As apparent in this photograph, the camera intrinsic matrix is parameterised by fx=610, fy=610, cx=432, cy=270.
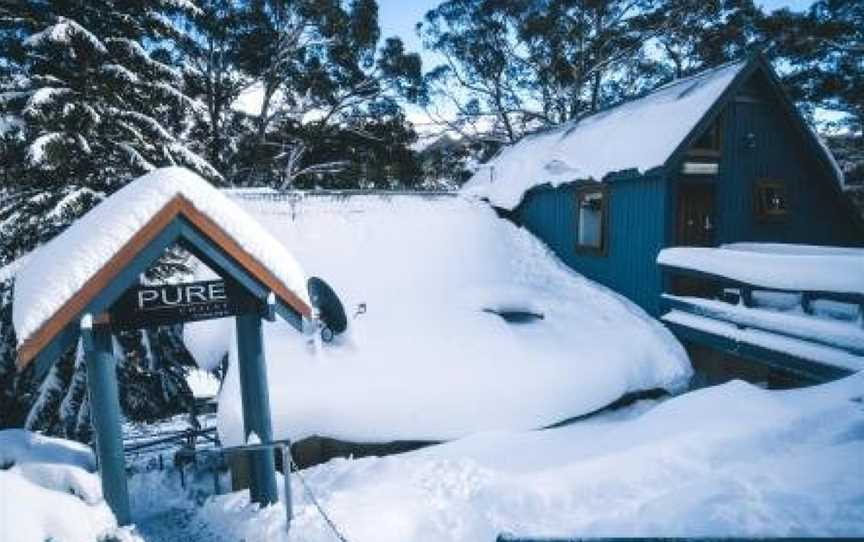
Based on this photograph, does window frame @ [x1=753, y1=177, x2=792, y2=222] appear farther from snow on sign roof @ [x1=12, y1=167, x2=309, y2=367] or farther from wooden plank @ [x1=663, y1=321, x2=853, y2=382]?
snow on sign roof @ [x1=12, y1=167, x2=309, y2=367]

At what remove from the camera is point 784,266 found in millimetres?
9445

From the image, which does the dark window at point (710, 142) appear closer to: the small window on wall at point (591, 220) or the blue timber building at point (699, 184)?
the blue timber building at point (699, 184)

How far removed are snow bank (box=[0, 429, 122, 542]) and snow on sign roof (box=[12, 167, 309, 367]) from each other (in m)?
1.15

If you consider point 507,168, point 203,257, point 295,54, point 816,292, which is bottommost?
point 816,292

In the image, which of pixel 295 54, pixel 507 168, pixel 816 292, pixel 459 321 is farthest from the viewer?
pixel 295 54

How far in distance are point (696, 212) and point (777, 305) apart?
350cm

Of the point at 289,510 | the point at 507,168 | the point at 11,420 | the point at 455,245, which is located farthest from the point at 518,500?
the point at 507,168

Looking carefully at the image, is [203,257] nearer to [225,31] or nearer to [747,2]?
[225,31]

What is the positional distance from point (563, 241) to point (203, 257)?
11.6 metres

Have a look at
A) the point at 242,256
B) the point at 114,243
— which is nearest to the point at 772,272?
the point at 242,256

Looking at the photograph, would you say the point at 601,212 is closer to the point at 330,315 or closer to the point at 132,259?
the point at 330,315

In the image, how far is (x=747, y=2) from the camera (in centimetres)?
2753

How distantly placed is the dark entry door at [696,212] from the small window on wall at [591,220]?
1.68 m

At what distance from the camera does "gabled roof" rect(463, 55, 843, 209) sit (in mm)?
12539
